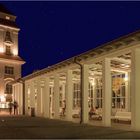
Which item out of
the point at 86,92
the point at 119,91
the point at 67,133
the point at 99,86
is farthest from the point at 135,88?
the point at 99,86

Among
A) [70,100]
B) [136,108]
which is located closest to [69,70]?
[70,100]

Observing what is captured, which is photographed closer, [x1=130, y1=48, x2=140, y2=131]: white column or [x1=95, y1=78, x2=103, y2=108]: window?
[x1=130, y1=48, x2=140, y2=131]: white column

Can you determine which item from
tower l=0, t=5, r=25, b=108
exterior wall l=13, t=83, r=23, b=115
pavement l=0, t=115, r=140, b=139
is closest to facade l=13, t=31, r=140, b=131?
exterior wall l=13, t=83, r=23, b=115

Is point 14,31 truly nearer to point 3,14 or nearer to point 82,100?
point 3,14

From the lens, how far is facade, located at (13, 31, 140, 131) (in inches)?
607

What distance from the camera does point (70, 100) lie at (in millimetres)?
23531

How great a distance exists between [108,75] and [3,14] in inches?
1626

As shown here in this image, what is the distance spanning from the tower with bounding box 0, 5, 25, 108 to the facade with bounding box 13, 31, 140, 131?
14.0 metres

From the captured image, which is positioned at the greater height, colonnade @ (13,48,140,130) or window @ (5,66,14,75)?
window @ (5,66,14,75)

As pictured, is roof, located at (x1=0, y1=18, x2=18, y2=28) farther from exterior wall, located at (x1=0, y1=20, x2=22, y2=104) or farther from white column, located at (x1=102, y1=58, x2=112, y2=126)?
white column, located at (x1=102, y1=58, x2=112, y2=126)

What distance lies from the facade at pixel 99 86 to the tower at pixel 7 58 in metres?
14.0

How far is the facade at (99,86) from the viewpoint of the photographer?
15.4m

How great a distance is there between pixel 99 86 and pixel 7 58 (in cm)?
2552

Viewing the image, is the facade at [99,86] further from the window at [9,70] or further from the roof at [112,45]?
the window at [9,70]
